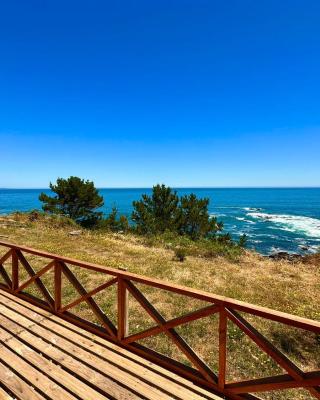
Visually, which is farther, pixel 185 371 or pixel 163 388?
pixel 185 371

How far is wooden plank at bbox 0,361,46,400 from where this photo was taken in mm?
3336

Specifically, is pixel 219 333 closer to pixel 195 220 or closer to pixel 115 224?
pixel 195 220

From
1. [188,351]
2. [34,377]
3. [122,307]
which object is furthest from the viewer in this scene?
[122,307]

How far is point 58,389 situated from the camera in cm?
347

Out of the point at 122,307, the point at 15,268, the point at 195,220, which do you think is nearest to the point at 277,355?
the point at 122,307

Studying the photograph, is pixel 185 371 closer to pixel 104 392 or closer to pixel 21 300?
Result: pixel 104 392

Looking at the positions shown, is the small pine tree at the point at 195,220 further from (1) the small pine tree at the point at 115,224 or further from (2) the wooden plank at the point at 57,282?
(2) the wooden plank at the point at 57,282

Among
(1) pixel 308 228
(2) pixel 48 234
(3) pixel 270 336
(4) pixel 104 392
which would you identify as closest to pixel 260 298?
(3) pixel 270 336

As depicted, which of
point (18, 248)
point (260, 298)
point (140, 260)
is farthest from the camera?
point (140, 260)

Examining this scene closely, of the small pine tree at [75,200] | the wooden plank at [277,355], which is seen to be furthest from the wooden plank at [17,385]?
the small pine tree at [75,200]

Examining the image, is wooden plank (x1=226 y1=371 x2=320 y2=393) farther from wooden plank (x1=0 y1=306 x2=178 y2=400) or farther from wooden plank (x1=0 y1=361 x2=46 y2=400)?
wooden plank (x1=0 y1=361 x2=46 y2=400)

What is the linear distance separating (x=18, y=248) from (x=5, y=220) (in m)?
17.5

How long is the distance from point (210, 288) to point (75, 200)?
20.9 m

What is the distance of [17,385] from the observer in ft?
11.5
